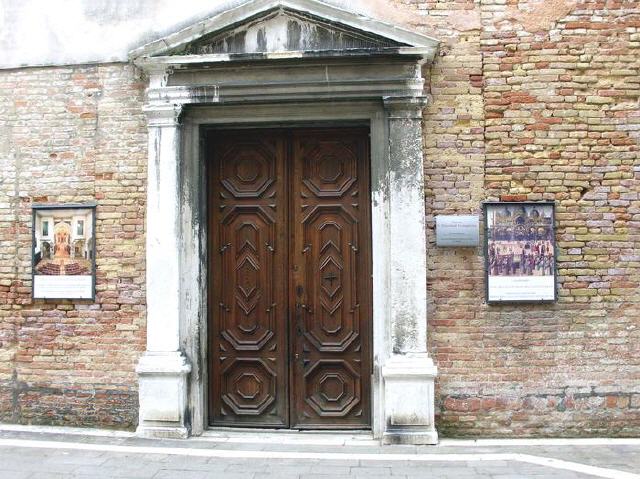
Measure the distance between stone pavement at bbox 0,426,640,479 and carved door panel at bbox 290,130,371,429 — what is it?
357mm

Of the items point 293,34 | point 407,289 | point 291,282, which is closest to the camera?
point 407,289

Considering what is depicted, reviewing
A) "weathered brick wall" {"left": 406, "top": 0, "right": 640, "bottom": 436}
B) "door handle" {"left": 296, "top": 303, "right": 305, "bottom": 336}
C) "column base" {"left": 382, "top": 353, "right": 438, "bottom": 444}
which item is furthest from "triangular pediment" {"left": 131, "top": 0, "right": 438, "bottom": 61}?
"column base" {"left": 382, "top": 353, "right": 438, "bottom": 444}

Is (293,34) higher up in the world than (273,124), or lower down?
higher up

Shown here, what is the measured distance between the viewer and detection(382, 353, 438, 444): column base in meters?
6.09

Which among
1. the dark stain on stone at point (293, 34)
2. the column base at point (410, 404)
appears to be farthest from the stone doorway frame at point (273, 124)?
the dark stain on stone at point (293, 34)

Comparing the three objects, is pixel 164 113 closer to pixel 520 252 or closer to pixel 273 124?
pixel 273 124

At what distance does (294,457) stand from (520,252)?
9.58 feet

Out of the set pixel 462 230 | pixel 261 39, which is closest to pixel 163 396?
pixel 462 230

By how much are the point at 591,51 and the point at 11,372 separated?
6.84 m

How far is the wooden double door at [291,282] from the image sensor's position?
6559 mm

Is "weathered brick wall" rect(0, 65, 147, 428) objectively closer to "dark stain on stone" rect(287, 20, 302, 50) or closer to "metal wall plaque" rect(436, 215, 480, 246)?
"dark stain on stone" rect(287, 20, 302, 50)

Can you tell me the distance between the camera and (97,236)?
22.0ft

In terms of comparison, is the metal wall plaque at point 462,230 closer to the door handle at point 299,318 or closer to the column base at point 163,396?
the door handle at point 299,318

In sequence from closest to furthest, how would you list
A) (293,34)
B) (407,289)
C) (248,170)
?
(407,289), (293,34), (248,170)
